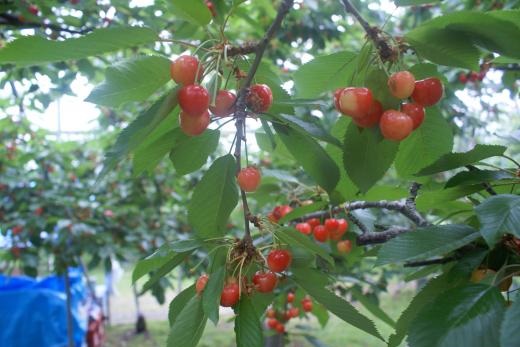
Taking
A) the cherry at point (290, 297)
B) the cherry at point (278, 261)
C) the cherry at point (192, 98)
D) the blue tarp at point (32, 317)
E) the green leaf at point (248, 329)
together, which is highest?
the cherry at point (192, 98)

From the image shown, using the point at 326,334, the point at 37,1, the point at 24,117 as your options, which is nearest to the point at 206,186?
the point at 37,1

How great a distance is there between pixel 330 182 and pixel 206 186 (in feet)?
0.78

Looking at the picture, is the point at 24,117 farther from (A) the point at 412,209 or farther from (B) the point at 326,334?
(B) the point at 326,334

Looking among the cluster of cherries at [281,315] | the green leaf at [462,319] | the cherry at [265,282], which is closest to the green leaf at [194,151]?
the cherry at [265,282]

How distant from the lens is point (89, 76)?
7.75 ft

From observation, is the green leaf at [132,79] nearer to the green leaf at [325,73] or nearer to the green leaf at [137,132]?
the green leaf at [137,132]

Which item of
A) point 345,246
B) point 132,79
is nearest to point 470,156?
point 132,79

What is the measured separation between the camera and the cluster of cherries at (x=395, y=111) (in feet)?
2.30

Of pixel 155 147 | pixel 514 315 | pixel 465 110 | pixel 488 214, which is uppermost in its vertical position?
pixel 465 110

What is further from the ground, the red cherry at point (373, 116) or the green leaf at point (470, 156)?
the red cherry at point (373, 116)

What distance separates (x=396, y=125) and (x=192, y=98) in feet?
1.02

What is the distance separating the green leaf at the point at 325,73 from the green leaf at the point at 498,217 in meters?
0.38

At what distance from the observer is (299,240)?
0.91m

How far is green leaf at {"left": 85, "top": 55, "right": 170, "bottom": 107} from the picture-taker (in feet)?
2.54
